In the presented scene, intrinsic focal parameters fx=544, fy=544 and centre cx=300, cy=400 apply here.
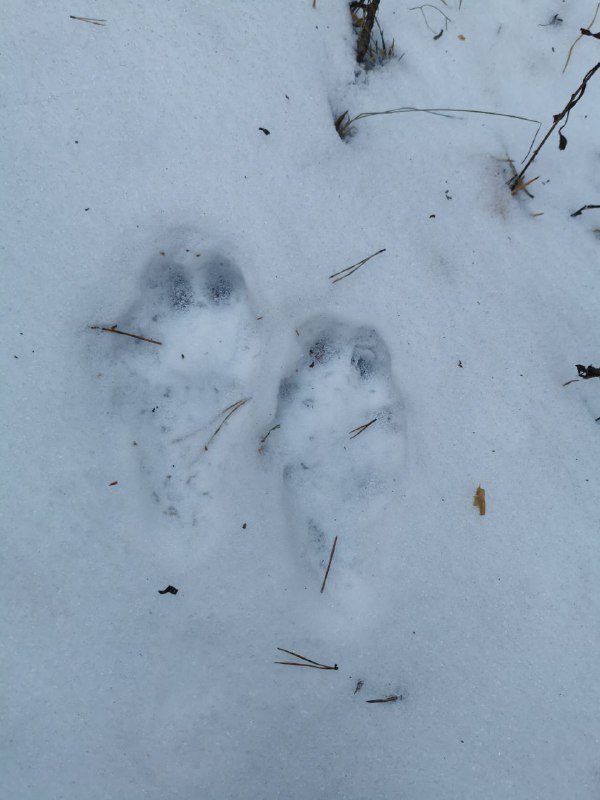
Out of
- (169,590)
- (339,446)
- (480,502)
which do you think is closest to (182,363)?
(339,446)

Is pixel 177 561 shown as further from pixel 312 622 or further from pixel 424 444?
pixel 424 444

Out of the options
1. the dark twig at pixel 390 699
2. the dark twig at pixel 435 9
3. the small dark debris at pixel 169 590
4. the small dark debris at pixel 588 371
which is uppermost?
the dark twig at pixel 435 9

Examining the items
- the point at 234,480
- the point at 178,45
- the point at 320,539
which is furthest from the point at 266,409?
the point at 178,45

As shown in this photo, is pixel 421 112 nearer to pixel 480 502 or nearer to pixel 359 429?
pixel 359 429

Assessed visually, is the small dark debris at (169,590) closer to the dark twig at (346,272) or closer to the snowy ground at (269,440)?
the snowy ground at (269,440)

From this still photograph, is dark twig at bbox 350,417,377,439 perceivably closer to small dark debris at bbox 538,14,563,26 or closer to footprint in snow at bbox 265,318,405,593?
footprint in snow at bbox 265,318,405,593

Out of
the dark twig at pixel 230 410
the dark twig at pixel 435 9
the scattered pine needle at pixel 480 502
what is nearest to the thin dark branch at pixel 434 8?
the dark twig at pixel 435 9

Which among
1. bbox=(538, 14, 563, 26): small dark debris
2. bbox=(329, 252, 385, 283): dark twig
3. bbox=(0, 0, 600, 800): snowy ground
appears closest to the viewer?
bbox=(0, 0, 600, 800): snowy ground

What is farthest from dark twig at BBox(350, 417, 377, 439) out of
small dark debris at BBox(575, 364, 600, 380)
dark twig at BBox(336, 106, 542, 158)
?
dark twig at BBox(336, 106, 542, 158)
